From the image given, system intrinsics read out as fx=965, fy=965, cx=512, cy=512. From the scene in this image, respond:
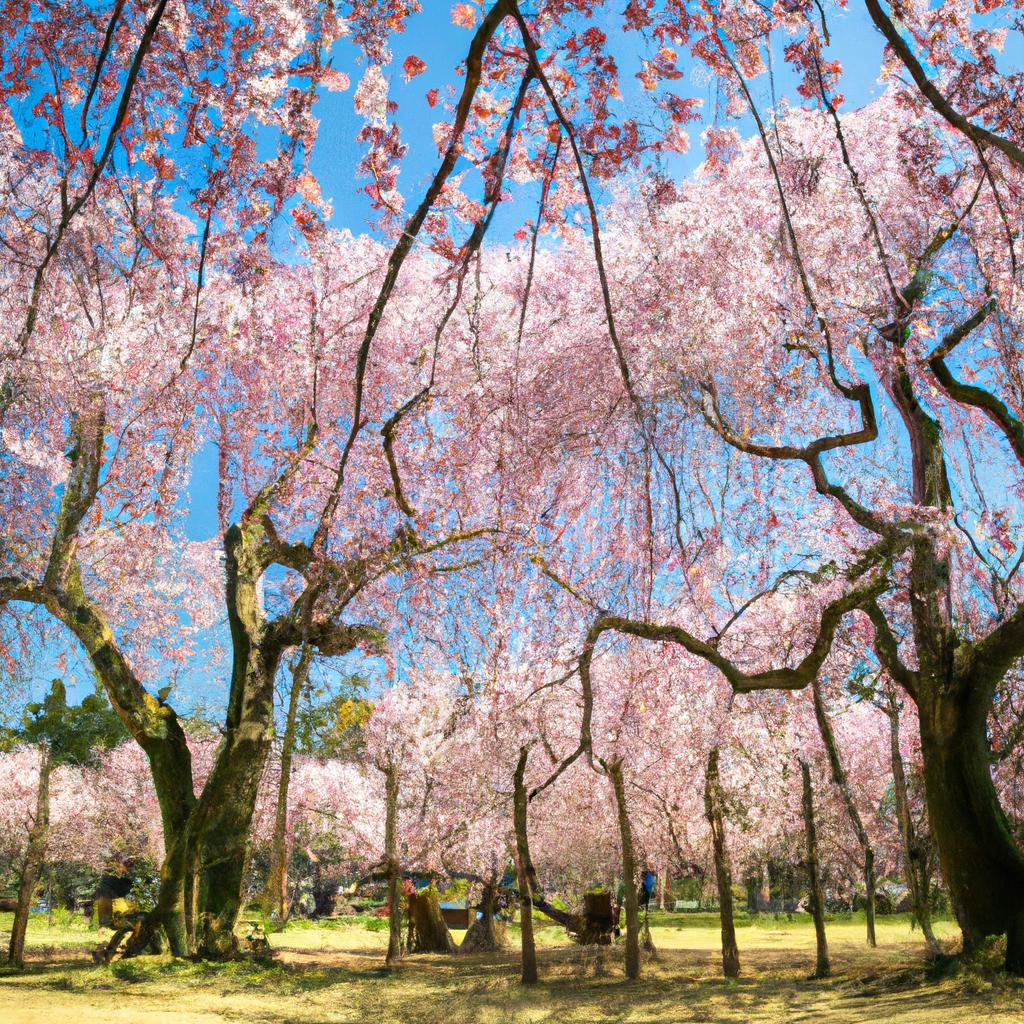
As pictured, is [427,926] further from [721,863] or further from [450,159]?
[450,159]

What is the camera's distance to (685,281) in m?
7.62

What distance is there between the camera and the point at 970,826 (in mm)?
7562

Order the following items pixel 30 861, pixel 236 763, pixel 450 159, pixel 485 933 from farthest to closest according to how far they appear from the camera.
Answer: pixel 485 933 < pixel 30 861 < pixel 236 763 < pixel 450 159

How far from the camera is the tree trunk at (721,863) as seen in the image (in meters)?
11.8

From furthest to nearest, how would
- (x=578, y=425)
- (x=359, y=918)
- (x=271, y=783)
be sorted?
1. (x=359, y=918)
2. (x=271, y=783)
3. (x=578, y=425)

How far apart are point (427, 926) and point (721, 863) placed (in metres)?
9.49

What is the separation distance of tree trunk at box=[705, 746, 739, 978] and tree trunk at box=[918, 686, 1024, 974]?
14.0ft

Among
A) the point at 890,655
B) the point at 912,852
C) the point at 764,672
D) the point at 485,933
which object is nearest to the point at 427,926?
the point at 485,933

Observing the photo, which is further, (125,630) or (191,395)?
(125,630)

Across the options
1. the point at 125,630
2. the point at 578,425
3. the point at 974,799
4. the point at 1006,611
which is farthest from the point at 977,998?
the point at 125,630

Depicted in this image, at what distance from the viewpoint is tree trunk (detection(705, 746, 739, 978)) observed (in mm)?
11820

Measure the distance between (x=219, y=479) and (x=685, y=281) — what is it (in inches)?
283

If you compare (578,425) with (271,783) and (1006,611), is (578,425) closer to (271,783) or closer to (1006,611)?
(1006,611)

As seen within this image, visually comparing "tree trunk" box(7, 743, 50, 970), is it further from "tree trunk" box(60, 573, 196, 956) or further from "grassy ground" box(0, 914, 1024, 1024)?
"tree trunk" box(60, 573, 196, 956)
